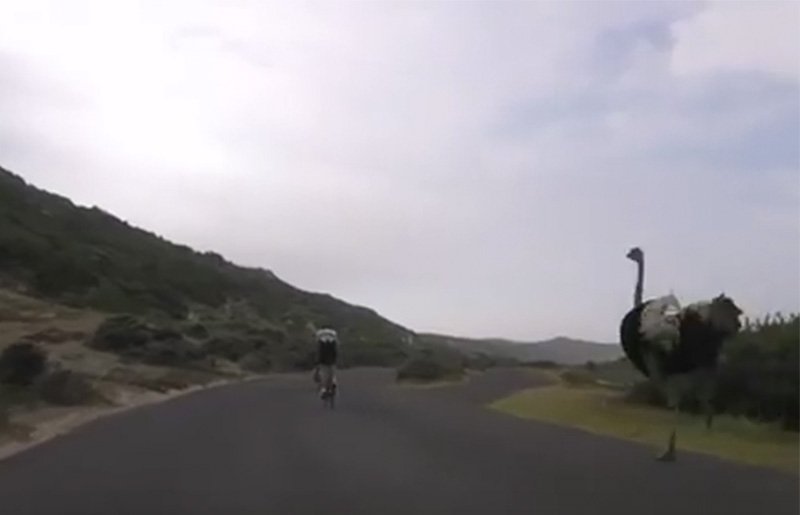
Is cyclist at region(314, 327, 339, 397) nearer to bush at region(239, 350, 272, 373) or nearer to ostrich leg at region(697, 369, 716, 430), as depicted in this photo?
ostrich leg at region(697, 369, 716, 430)

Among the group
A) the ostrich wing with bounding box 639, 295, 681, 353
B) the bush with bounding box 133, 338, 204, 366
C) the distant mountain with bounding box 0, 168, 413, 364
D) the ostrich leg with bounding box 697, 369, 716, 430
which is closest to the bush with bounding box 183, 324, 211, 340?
the distant mountain with bounding box 0, 168, 413, 364

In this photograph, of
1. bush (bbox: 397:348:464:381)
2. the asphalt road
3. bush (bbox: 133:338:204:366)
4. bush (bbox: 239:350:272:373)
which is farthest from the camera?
bush (bbox: 239:350:272:373)

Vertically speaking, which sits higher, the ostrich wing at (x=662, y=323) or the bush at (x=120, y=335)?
the bush at (x=120, y=335)

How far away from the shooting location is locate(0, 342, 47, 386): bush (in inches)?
1810

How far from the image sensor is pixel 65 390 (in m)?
42.8

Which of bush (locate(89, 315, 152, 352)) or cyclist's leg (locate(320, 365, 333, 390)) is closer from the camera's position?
cyclist's leg (locate(320, 365, 333, 390))

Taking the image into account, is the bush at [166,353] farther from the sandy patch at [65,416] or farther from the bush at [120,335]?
the sandy patch at [65,416]

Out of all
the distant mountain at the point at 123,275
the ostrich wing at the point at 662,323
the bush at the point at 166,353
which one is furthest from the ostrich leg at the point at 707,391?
the distant mountain at the point at 123,275

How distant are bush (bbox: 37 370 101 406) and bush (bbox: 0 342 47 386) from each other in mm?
823

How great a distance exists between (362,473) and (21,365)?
94.5ft

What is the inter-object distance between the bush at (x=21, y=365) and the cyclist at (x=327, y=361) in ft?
29.7

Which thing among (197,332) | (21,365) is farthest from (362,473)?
(197,332)

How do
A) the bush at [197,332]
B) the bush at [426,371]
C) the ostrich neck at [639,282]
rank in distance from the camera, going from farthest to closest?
the bush at [197,332] → the bush at [426,371] → the ostrich neck at [639,282]

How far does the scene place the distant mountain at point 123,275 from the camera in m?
99.4
